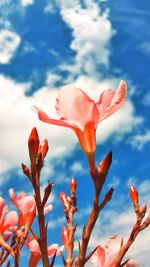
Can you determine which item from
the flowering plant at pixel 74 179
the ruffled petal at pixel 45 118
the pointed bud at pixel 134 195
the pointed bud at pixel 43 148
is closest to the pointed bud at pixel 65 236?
the flowering plant at pixel 74 179

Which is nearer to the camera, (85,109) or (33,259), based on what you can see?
(85,109)

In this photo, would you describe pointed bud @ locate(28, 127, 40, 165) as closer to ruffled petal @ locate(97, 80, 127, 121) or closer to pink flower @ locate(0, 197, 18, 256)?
ruffled petal @ locate(97, 80, 127, 121)

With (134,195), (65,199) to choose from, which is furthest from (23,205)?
(134,195)

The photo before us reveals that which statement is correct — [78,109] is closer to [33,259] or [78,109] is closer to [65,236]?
[65,236]

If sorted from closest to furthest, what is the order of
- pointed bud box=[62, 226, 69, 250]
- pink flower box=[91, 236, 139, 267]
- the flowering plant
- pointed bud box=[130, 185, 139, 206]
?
1. the flowering plant
2. pointed bud box=[62, 226, 69, 250]
3. pointed bud box=[130, 185, 139, 206]
4. pink flower box=[91, 236, 139, 267]

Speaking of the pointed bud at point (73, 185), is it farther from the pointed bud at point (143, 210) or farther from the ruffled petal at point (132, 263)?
the ruffled petal at point (132, 263)

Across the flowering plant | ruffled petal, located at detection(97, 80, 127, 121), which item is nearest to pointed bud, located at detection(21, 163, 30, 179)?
the flowering plant

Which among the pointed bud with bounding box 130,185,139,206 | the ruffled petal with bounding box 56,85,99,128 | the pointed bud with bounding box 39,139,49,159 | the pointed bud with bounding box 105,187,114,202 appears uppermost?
the ruffled petal with bounding box 56,85,99,128
